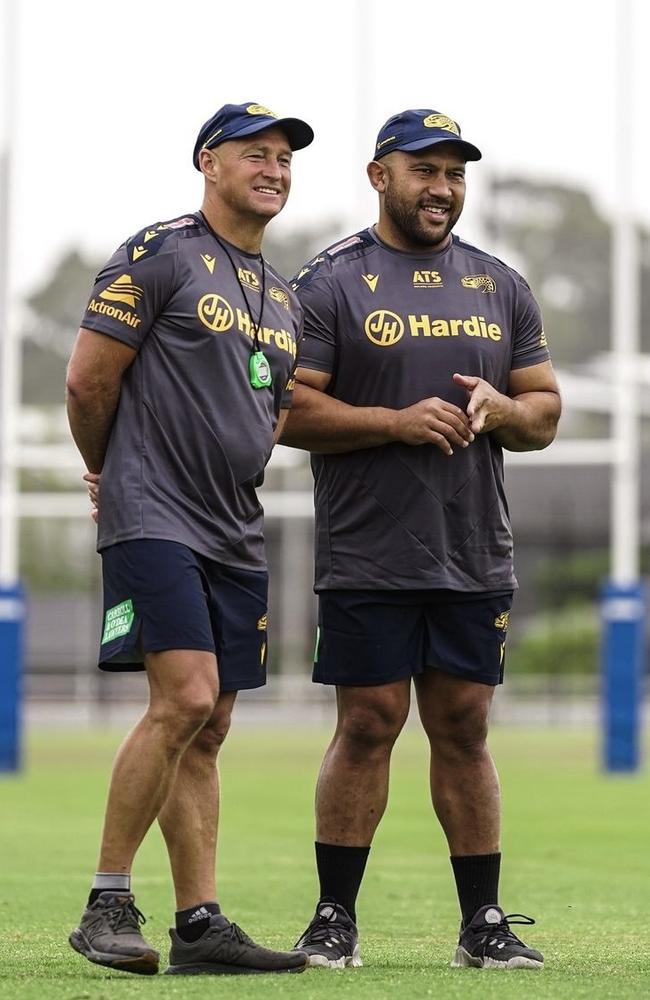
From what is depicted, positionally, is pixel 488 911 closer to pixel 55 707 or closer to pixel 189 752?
pixel 189 752

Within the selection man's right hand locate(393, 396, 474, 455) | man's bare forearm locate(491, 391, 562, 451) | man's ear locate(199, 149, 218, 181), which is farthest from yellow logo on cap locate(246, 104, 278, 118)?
man's bare forearm locate(491, 391, 562, 451)

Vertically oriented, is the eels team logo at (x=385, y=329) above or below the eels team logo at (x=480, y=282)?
below

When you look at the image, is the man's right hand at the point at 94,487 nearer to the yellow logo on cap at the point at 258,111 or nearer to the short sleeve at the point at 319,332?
the short sleeve at the point at 319,332

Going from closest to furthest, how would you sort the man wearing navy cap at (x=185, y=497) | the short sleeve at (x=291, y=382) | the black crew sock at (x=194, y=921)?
the man wearing navy cap at (x=185, y=497), the black crew sock at (x=194, y=921), the short sleeve at (x=291, y=382)

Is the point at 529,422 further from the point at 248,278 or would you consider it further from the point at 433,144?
the point at 248,278

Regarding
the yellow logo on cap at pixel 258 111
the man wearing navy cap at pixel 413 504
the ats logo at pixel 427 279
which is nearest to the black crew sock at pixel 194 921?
the man wearing navy cap at pixel 413 504

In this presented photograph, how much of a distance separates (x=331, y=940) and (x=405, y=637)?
2.58ft

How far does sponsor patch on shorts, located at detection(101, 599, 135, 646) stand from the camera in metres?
4.89

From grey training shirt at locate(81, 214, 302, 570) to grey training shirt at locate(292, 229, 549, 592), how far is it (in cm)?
50

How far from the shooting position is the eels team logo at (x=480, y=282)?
554 cm

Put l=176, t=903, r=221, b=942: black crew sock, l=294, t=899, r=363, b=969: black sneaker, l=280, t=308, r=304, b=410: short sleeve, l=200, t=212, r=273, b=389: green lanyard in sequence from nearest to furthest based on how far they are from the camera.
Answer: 1. l=176, t=903, r=221, b=942: black crew sock
2. l=200, t=212, r=273, b=389: green lanyard
3. l=294, t=899, r=363, b=969: black sneaker
4. l=280, t=308, r=304, b=410: short sleeve

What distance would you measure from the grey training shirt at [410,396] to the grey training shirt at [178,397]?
0.50m

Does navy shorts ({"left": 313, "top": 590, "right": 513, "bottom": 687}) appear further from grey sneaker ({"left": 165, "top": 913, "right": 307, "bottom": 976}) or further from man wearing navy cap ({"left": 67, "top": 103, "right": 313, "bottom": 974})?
grey sneaker ({"left": 165, "top": 913, "right": 307, "bottom": 976})

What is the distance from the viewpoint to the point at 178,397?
16.3ft
